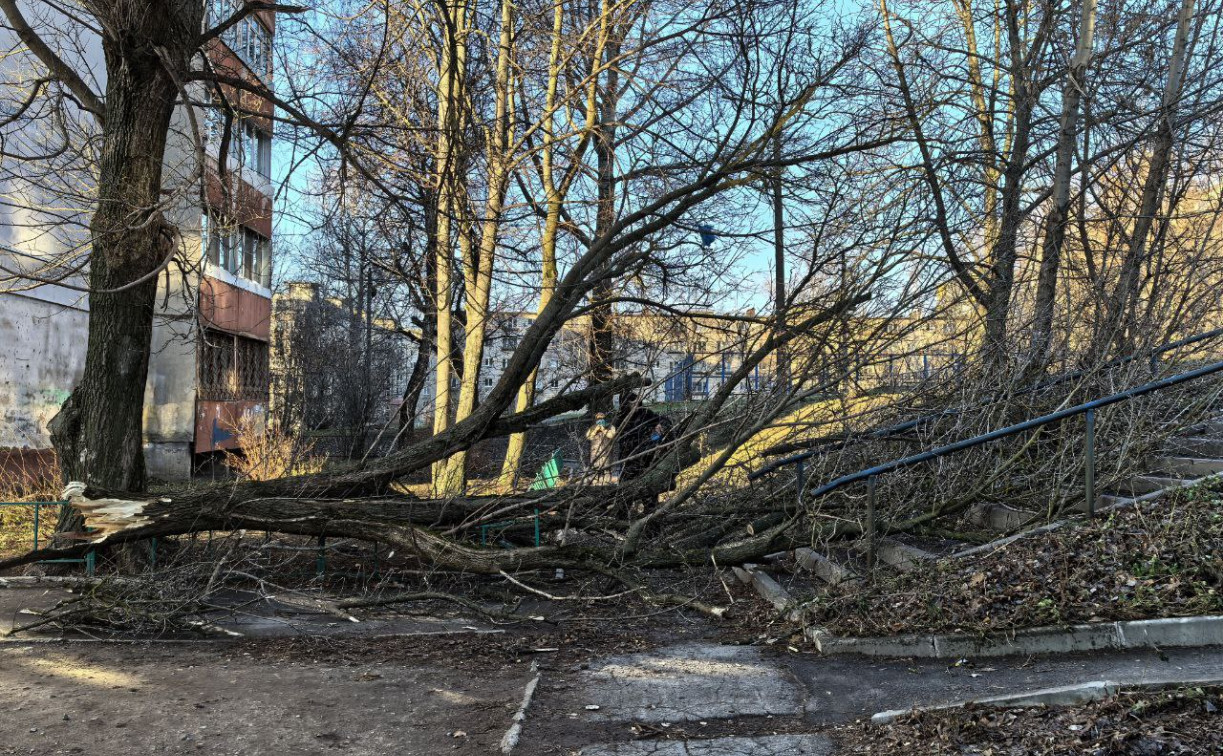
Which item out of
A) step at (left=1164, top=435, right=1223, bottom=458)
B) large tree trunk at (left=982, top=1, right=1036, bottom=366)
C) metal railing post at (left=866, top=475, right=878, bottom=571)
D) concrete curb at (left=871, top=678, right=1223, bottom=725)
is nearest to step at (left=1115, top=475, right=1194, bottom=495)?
step at (left=1164, top=435, right=1223, bottom=458)

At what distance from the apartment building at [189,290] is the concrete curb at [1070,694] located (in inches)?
289

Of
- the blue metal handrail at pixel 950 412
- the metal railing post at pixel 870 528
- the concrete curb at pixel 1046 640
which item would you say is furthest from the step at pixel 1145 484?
the concrete curb at pixel 1046 640

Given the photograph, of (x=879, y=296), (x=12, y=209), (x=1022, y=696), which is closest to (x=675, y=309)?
(x=879, y=296)

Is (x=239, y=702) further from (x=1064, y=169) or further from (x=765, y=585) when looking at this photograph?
(x=1064, y=169)

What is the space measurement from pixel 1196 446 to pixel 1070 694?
16.2 feet

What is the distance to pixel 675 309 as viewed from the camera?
11586 mm

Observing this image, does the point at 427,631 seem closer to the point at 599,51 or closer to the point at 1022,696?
the point at 1022,696

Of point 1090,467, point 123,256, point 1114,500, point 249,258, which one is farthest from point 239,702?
point 249,258

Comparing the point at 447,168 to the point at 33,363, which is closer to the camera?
the point at 447,168

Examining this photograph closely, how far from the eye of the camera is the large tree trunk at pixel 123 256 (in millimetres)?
8555

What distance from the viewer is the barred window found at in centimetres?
2031

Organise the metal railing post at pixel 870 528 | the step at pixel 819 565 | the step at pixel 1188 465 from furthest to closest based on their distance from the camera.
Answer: the step at pixel 1188 465 < the step at pixel 819 565 < the metal railing post at pixel 870 528

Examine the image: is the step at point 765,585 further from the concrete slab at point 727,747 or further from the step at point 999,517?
the concrete slab at point 727,747

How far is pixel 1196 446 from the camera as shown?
8102mm
